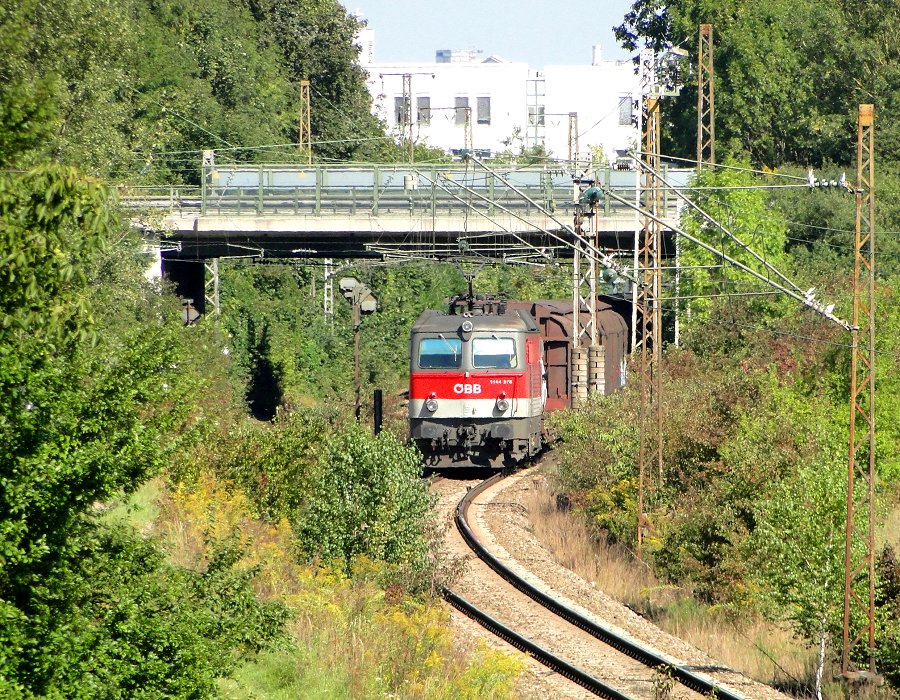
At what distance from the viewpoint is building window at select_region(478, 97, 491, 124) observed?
287 feet

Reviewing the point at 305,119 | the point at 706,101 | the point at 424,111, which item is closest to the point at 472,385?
the point at 706,101

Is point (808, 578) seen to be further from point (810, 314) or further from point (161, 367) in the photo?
point (810, 314)

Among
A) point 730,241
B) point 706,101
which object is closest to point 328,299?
point 706,101

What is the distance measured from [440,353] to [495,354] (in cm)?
110

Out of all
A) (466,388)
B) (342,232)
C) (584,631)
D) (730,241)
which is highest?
(342,232)

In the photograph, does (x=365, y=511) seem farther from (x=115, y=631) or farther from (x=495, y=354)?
(x=115, y=631)

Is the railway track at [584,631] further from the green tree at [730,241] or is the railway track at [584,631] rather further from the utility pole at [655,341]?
the green tree at [730,241]

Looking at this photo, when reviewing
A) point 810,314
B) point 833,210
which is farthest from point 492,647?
point 833,210

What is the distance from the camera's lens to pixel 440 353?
25.2 meters

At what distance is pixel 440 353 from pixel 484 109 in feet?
213

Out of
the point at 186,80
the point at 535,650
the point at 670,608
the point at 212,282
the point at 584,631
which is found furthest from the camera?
the point at 186,80

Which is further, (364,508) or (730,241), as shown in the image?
(730,241)

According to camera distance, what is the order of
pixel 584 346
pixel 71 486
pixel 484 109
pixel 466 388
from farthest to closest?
pixel 484 109
pixel 584 346
pixel 466 388
pixel 71 486

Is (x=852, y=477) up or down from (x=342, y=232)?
down
